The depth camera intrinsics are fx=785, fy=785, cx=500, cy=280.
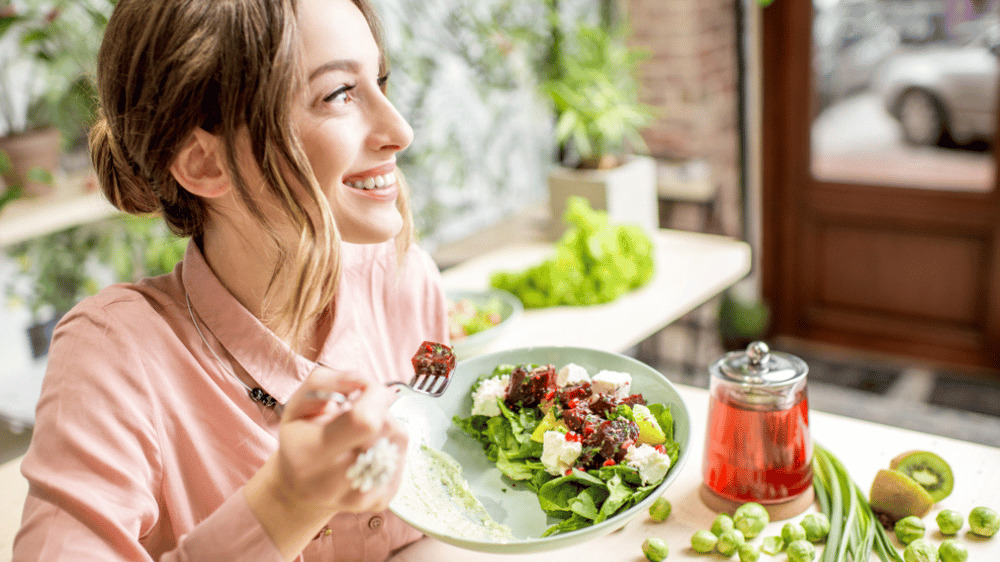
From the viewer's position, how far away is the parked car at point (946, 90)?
10.7ft

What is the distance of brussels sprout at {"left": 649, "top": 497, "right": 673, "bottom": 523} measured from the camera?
3.80ft

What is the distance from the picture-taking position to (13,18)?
6.95 feet

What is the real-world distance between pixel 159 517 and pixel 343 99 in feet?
1.92

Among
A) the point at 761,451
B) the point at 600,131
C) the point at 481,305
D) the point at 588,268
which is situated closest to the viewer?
the point at 761,451

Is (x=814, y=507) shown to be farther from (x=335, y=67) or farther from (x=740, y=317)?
(x=740, y=317)

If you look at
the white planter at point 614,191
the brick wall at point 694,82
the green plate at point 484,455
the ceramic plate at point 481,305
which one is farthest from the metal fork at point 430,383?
the brick wall at point 694,82

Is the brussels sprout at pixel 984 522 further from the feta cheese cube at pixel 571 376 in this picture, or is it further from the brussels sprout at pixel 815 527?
the feta cheese cube at pixel 571 376

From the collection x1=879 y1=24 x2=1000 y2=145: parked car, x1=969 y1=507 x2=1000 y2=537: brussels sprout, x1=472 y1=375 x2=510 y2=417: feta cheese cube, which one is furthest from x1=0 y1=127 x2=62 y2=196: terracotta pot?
x1=879 y1=24 x2=1000 y2=145: parked car

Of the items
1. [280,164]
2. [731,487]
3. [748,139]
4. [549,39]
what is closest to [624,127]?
[549,39]

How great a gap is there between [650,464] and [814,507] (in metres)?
0.35

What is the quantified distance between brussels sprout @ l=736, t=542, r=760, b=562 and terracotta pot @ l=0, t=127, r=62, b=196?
2073 mm

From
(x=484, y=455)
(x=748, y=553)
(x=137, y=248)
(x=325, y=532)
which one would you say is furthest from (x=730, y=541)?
(x=137, y=248)

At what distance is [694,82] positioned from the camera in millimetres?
3650

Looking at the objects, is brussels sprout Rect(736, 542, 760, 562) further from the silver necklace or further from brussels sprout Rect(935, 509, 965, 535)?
the silver necklace
